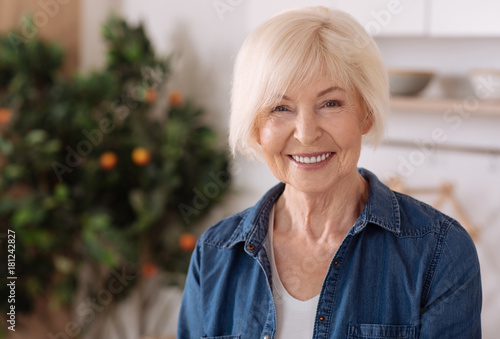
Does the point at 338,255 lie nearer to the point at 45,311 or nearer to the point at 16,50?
the point at 16,50

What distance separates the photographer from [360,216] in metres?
1.23

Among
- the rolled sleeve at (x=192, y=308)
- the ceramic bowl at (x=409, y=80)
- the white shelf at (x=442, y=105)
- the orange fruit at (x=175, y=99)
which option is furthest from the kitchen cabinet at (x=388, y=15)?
the rolled sleeve at (x=192, y=308)

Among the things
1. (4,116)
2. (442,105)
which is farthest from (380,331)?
(4,116)

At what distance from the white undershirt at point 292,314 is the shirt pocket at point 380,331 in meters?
0.08

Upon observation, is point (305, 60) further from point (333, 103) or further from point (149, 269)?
point (149, 269)

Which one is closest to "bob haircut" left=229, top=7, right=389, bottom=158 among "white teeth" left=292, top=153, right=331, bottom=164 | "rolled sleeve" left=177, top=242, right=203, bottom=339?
"white teeth" left=292, top=153, right=331, bottom=164

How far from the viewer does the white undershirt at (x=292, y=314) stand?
47.6 inches

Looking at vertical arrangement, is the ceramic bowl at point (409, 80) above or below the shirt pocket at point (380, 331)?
above

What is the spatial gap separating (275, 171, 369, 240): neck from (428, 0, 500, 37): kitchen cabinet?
3.90 feet

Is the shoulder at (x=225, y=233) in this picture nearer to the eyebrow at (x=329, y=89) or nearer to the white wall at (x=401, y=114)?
the eyebrow at (x=329, y=89)

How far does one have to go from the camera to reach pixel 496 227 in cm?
237

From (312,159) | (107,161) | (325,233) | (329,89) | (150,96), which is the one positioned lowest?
(325,233)

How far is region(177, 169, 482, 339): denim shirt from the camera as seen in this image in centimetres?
114

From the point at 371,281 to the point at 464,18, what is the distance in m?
1.42
